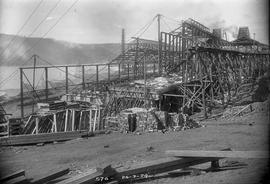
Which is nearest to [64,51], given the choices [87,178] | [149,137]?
[149,137]

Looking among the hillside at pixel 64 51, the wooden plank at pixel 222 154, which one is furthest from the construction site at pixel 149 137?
the hillside at pixel 64 51

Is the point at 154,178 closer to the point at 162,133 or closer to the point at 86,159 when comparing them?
the point at 86,159

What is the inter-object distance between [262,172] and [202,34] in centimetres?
3300

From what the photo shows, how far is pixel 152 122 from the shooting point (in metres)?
15.9

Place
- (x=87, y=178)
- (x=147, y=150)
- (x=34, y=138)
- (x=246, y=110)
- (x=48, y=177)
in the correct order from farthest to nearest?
(x=246, y=110), (x=34, y=138), (x=147, y=150), (x=48, y=177), (x=87, y=178)

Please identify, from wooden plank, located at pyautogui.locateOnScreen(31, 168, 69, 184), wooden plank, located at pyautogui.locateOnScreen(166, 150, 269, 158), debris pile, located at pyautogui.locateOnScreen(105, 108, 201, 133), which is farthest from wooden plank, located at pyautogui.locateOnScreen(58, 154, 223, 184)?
debris pile, located at pyautogui.locateOnScreen(105, 108, 201, 133)

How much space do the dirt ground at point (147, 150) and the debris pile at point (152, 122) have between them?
69 cm

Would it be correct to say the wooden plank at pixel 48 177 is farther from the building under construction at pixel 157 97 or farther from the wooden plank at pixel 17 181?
the building under construction at pixel 157 97

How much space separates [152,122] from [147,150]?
4.53 metres

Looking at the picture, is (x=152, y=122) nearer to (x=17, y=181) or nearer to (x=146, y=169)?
(x=146, y=169)

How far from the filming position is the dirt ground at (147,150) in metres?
7.05

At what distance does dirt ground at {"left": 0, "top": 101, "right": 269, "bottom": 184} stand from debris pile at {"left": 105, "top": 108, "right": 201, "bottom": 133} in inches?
27.1

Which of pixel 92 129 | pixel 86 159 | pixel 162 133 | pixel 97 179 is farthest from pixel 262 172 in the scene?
pixel 92 129

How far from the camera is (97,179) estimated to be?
664 cm
